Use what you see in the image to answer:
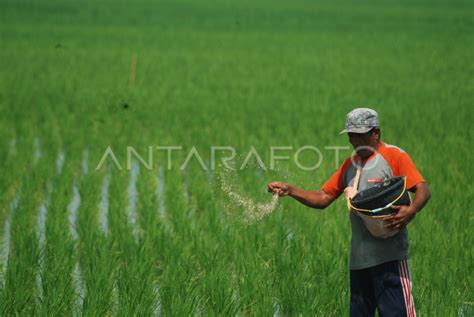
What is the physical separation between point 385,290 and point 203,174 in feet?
15.3

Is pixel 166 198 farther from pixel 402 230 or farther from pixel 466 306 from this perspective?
pixel 402 230

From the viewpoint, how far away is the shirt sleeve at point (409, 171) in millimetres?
3014

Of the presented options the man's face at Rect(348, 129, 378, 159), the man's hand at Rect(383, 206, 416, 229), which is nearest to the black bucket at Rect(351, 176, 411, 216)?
the man's hand at Rect(383, 206, 416, 229)

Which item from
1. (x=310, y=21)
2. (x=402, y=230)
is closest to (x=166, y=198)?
(x=402, y=230)

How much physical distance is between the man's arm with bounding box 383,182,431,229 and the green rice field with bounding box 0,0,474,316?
76 cm

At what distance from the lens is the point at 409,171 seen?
304cm

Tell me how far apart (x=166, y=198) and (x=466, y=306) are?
3.21m

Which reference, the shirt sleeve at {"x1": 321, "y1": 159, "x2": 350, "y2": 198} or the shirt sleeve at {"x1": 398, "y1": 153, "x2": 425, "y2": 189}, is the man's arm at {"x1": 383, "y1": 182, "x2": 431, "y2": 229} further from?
the shirt sleeve at {"x1": 321, "y1": 159, "x2": 350, "y2": 198}

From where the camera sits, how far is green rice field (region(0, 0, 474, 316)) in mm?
4203

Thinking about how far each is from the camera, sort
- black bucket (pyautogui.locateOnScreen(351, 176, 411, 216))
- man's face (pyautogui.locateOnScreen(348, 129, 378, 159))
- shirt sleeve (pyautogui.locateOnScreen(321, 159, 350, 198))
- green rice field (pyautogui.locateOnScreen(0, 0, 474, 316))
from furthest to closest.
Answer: green rice field (pyautogui.locateOnScreen(0, 0, 474, 316)) → shirt sleeve (pyautogui.locateOnScreen(321, 159, 350, 198)) → man's face (pyautogui.locateOnScreen(348, 129, 378, 159)) → black bucket (pyautogui.locateOnScreen(351, 176, 411, 216))

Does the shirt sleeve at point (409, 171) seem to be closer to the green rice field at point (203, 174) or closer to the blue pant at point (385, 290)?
the blue pant at point (385, 290)

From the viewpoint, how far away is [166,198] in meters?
6.74

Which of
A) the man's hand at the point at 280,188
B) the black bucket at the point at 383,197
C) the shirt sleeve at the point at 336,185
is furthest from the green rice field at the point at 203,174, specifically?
the black bucket at the point at 383,197

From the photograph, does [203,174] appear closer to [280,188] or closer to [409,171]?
[280,188]
